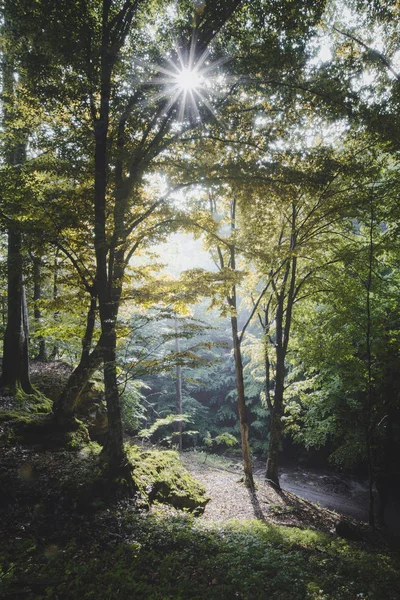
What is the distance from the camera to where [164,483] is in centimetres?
661

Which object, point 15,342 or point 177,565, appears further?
point 15,342

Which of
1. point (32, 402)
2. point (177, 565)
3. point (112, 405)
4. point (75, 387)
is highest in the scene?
point (75, 387)

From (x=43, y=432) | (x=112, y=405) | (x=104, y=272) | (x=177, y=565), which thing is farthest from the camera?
(x=43, y=432)

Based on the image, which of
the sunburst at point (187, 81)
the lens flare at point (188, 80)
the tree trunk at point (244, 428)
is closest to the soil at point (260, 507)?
the tree trunk at point (244, 428)

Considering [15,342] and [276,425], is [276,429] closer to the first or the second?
[276,425]

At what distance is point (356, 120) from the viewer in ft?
21.7

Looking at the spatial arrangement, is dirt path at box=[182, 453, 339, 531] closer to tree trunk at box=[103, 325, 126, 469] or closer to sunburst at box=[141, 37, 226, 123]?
tree trunk at box=[103, 325, 126, 469]

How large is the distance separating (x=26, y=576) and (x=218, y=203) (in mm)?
11306

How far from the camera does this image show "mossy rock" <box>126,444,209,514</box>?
20.4 feet

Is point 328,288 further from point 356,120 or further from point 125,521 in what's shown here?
point 125,521

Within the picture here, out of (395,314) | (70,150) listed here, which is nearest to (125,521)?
(70,150)

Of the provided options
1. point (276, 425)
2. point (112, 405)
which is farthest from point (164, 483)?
point (276, 425)

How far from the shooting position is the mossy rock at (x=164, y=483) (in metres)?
6.22

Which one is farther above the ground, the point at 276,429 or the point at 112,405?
the point at 112,405
